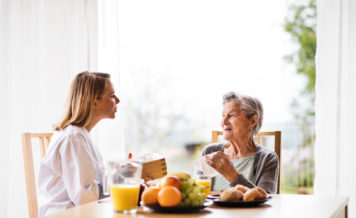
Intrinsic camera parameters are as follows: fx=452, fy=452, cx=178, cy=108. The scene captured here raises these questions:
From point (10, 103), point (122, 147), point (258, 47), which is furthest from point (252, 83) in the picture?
point (10, 103)

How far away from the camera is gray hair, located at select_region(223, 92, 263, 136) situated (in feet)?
7.68

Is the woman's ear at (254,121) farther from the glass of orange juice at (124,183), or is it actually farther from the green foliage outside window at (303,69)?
the green foliage outside window at (303,69)

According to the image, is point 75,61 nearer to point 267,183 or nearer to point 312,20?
point 267,183

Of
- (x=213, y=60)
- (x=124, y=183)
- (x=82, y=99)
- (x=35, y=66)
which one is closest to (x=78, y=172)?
(x=82, y=99)

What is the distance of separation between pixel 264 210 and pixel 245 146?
814mm

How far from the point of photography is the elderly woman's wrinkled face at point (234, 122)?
232cm

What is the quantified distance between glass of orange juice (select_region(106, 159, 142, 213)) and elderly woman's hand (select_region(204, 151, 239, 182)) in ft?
1.69

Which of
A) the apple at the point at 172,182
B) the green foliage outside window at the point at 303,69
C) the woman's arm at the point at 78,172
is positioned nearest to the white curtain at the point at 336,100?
the woman's arm at the point at 78,172

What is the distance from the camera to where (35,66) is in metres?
3.16

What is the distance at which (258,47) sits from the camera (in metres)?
6.28

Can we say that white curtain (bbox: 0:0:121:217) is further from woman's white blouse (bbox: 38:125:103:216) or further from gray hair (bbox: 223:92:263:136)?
gray hair (bbox: 223:92:263:136)

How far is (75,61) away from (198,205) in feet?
7.27

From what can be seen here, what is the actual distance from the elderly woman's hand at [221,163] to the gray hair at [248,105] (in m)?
0.50

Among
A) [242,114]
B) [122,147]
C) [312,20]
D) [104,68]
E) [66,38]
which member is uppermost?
[312,20]
